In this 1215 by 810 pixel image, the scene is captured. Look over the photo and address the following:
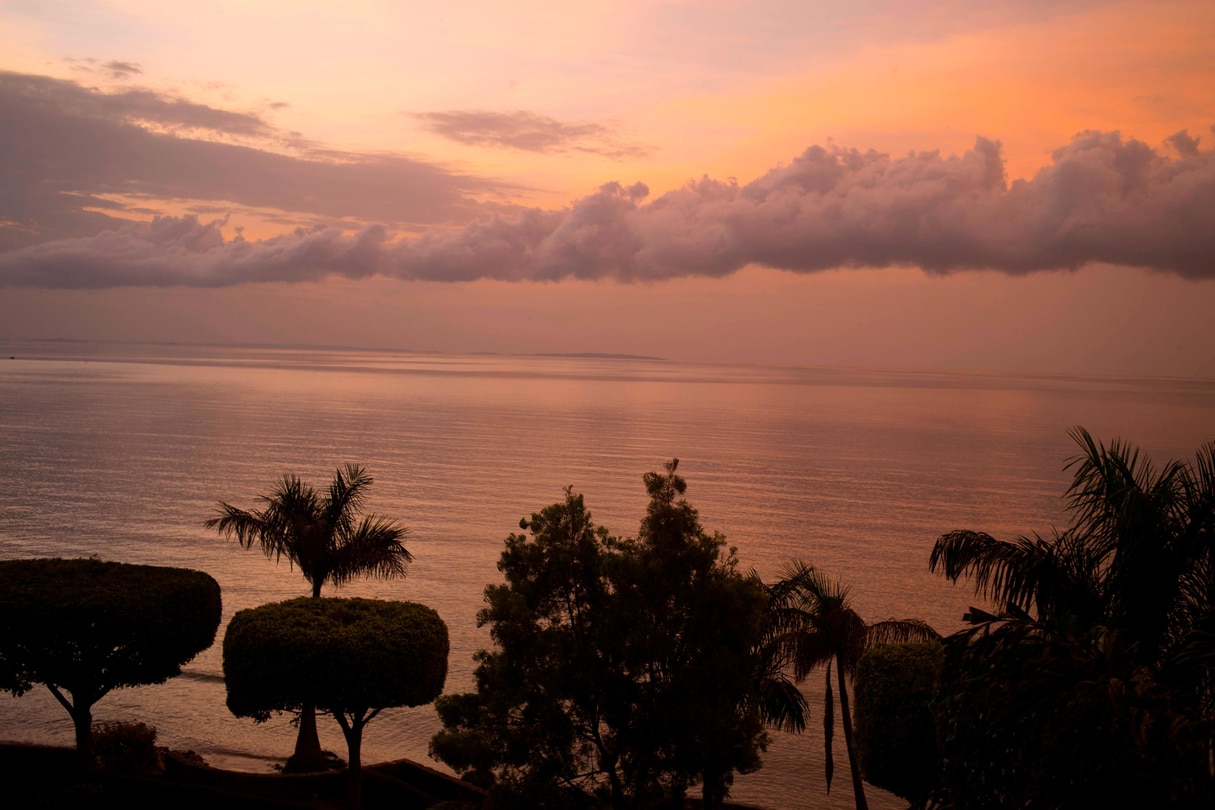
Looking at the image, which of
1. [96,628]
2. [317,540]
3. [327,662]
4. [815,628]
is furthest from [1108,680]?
[96,628]

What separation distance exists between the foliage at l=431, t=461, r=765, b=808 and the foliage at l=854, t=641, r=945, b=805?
3836 millimetres

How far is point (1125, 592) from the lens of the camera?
1452cm

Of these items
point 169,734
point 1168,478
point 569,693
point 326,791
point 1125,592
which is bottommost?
point 169,734

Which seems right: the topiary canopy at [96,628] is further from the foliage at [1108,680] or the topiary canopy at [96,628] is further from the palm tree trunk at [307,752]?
the foliage at [1108,680]

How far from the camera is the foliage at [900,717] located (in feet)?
63.5

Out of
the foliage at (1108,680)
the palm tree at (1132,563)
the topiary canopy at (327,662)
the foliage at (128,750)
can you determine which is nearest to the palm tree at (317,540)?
the topiary canopy at (327,662)

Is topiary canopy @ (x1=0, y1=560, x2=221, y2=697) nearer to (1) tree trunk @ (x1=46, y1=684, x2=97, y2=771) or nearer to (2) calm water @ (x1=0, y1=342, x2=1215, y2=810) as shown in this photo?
(1) tree trunk @ (x1=46, y1=684, x2=97, y2=771)

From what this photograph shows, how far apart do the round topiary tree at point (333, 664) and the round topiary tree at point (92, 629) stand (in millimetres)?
1295

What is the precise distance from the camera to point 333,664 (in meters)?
20.5

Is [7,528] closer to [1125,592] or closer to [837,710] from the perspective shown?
[837,710]

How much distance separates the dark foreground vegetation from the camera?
973 cm

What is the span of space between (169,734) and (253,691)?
1156cm

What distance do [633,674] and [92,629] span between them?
1240cm

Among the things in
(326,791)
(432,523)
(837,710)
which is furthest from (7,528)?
(837,710)
